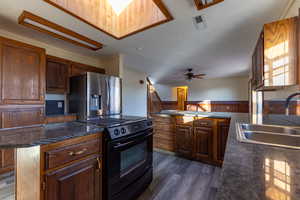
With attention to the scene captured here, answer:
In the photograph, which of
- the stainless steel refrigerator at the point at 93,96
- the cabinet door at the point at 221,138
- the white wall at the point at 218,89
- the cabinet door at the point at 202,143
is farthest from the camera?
the white wall at the point at 218,89

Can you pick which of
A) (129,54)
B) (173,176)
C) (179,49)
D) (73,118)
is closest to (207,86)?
(179,49)

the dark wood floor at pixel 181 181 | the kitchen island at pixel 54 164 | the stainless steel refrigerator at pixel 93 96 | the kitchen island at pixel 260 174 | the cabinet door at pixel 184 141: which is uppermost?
the stainless steel refrigerator at pixel 93 96

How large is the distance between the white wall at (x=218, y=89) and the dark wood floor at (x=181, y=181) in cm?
502

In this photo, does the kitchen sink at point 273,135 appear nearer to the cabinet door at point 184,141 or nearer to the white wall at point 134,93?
the cabinet door at point 184,141

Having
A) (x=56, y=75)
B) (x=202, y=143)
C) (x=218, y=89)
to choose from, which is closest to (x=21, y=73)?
(x=56, y=75)

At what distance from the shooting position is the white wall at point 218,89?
6261 millimetres

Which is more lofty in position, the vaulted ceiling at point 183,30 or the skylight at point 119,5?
the skylight at point 119,5

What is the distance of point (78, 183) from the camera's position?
118 centimetres

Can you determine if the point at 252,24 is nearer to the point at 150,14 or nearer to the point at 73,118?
the point at 150,14

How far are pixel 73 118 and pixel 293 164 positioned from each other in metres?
2.66

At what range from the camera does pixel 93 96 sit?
2.25 m

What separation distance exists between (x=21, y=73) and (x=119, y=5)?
71.7 inches

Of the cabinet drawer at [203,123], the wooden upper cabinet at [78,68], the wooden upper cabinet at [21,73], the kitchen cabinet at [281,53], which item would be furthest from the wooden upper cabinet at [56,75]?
the kitchen cabinet at [281,53]

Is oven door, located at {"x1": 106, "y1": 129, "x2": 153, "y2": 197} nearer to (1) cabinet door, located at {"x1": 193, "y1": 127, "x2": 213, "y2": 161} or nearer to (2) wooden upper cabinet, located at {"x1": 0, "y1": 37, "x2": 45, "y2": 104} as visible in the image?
(1) cabinet door, located at {"x1": 193, "y1": 127, "x2": 213, "y2": 161}
